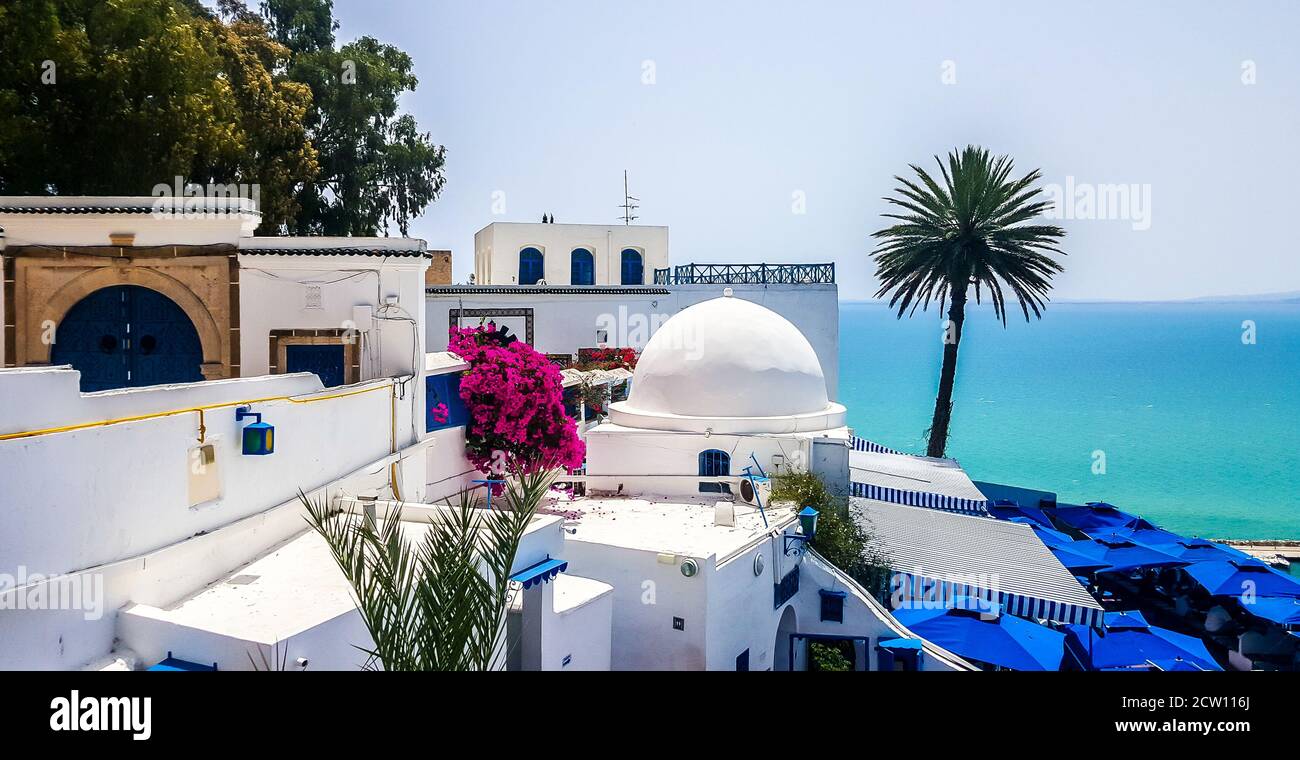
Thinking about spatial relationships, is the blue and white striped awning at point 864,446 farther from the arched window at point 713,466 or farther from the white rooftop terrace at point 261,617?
the white rooftop terrace at point 261,617

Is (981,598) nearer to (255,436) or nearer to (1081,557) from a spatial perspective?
(1081,557)

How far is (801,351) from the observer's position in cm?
1830

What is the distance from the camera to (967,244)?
87.9ft

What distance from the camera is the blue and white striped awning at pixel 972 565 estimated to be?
14.7 m

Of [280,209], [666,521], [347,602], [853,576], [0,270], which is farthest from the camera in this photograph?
[280,209]

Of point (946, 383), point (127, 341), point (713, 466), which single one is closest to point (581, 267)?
point (946, 383)

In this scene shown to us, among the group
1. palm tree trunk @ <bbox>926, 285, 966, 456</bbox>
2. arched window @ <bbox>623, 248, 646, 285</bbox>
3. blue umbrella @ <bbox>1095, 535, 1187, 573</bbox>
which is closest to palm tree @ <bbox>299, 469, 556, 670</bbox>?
blue umbrella @ <bbox>1095, 535, 1187, 573</bbox>

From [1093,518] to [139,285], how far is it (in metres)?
25.1

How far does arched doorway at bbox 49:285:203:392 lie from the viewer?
12.2 meters

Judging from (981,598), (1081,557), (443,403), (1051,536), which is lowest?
(1081,557)
